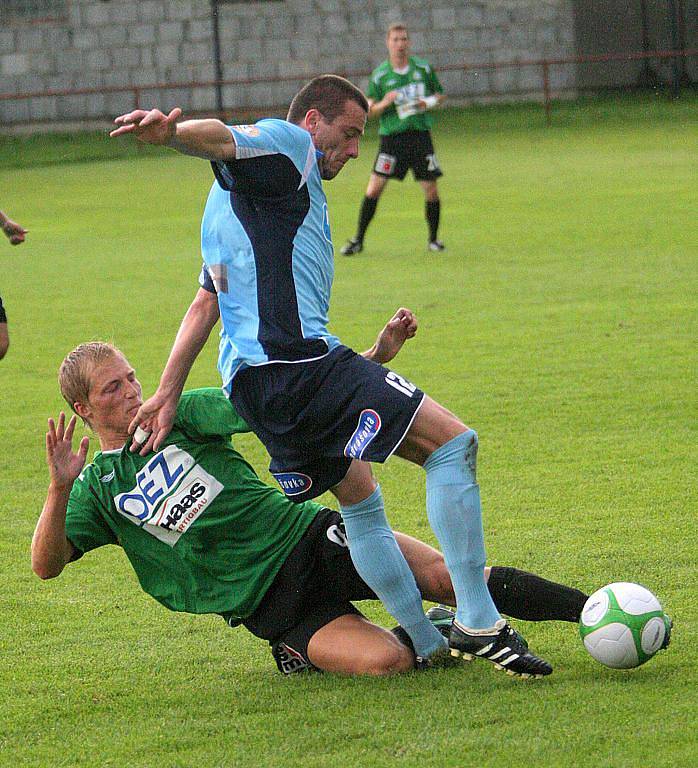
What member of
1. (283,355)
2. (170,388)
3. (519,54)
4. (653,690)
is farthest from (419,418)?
(519,54)

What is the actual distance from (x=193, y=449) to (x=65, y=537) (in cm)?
46

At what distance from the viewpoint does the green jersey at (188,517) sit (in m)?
3.87

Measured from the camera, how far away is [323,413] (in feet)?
11.9

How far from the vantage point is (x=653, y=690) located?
3.55 meters

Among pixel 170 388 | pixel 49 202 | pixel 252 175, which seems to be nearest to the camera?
pixel 252 175

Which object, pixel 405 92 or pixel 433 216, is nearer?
pixel 433 216

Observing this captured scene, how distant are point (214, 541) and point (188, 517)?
0.12m

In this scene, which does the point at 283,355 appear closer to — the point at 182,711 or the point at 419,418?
the point at 419,418

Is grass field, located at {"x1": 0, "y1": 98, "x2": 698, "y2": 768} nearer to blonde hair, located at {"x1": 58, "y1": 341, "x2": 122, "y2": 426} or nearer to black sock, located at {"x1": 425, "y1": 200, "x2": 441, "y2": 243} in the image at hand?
black sock, located at {"x1": 425, "y1": 200, "x2": 441, "y2": 243}

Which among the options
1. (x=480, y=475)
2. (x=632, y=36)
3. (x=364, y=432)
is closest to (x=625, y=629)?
(x=364, y=432)

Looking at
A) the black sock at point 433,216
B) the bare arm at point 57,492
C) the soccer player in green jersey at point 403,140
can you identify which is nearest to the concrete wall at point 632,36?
the soccer player in green jersey at point 403,140

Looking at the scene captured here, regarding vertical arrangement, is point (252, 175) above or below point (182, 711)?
above

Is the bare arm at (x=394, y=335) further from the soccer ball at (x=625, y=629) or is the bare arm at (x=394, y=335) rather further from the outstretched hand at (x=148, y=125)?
the outstretched hand at (x=148, y=125)

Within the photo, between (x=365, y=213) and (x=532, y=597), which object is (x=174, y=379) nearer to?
(x=532, y=597)
